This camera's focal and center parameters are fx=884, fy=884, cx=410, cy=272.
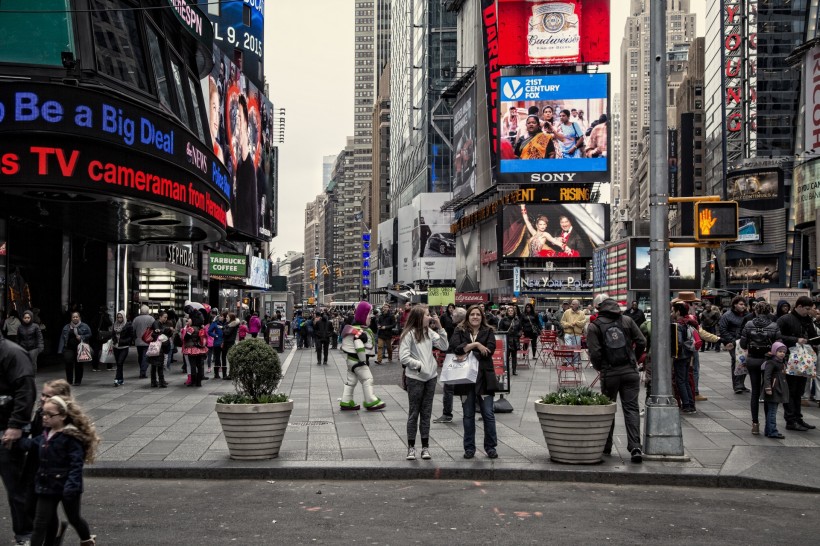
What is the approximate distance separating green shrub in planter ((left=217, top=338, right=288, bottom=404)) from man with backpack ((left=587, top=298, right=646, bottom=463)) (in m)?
3.80

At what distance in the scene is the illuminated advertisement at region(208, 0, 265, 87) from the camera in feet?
173

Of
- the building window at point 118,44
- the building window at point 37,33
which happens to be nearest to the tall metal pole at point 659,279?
the building window at point 118,44

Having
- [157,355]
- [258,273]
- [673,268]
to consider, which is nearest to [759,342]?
[157,355]

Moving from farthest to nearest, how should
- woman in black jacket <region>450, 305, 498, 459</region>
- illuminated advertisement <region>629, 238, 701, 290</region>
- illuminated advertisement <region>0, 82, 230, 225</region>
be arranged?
illuminated advertisement <region>629, 238, 701, 290</region>, illuminated advertisement <region>0, 82, 230, 225</region>, woman in black jacket <region>450, 305, 498, 459</region>

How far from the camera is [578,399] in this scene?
1014 cm

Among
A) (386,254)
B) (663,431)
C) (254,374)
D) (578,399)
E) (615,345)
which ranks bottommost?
(663,431)

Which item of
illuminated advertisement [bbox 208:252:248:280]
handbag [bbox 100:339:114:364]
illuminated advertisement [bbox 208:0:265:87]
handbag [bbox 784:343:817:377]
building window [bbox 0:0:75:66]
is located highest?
illuminated advertisement [bbox 208:0:265:87]

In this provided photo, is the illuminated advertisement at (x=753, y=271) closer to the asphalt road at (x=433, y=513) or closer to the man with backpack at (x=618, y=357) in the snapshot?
the man with backpack at (x=618, y=357)

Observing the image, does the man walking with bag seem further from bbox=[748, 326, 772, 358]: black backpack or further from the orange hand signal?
the orange hand signal

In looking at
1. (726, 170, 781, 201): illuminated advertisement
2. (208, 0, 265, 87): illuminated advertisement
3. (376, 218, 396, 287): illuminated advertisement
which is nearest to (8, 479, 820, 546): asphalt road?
(208, 0, 265, 87): illuminated advertisement

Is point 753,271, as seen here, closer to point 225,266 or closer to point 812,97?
point 812,97

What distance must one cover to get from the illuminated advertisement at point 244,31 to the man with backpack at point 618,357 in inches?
1763

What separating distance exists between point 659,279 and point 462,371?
2.76m

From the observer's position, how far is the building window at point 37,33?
57.8 ft
